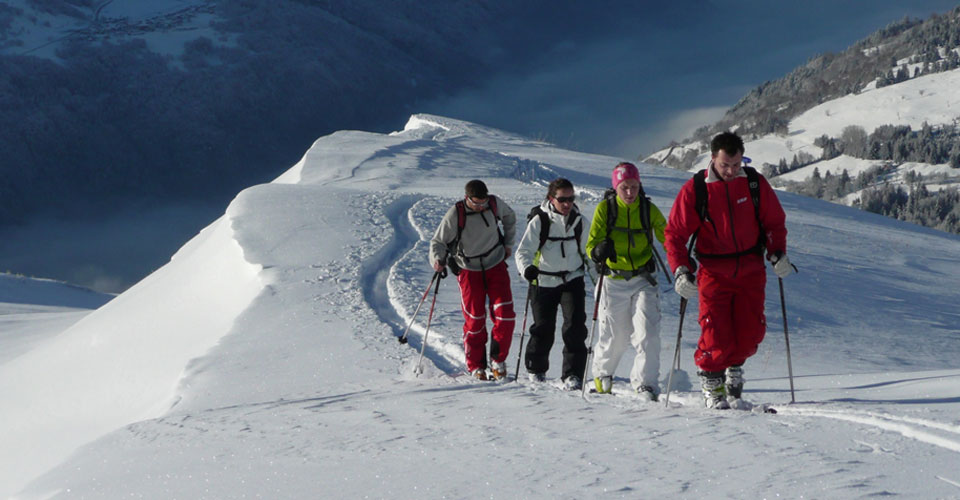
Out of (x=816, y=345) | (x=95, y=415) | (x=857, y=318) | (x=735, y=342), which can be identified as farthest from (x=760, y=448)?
(x=857, y=318)

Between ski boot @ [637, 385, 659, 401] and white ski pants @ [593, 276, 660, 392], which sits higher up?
white ski pants @ [593, 276, 660, 392]

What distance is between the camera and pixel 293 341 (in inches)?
359

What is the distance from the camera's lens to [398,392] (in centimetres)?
658

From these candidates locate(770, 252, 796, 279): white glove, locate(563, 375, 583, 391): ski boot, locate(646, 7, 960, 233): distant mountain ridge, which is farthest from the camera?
locate(646, 7, 960, 233): distant mountain ridge

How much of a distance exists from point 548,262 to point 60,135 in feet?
643

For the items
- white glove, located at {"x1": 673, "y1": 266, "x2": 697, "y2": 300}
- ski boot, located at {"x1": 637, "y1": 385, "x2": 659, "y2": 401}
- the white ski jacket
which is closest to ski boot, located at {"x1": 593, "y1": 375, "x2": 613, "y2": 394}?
ski boot, located at {"x1": 637, "y1": 385, "x2": 659, "y2": 401}

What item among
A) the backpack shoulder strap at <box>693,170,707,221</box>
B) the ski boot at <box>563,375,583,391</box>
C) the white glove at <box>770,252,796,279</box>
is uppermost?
the backpack shoulder strap at <box>693,170,707,221</box>

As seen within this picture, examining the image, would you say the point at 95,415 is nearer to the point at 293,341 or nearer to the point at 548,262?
the point at 293,341

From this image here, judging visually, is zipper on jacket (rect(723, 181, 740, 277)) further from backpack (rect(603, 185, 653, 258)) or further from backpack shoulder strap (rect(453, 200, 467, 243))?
backpack shoulder strap (rect(453, 200, 467, 243))

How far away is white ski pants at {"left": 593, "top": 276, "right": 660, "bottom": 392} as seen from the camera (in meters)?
6.05

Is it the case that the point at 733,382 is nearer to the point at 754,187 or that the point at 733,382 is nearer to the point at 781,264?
the point at 781,264

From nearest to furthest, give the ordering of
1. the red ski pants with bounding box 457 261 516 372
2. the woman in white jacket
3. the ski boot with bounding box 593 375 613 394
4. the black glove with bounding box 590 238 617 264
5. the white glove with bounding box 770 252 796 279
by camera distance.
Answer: the white glove with bounding box 770 252 796 279 → the black glove with bounding box 590 238 617 264 → the ski boot with bounding box 593 375 613 394 → the woman in white jacket → the red ski pants with bounding box 457 261 516 372

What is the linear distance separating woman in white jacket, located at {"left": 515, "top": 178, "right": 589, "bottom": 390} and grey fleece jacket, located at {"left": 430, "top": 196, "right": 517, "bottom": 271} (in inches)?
17.4

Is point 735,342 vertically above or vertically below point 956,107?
below
